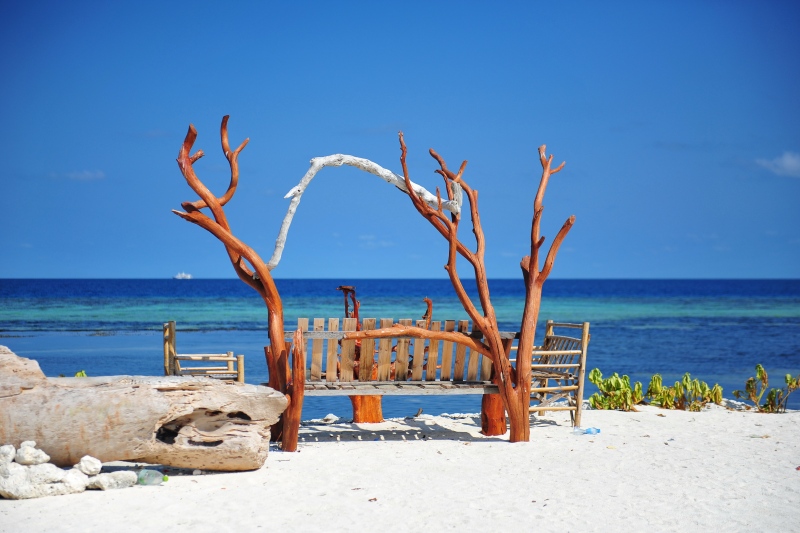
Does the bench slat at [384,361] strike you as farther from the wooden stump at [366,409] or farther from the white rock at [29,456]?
the white rock at [29,456]

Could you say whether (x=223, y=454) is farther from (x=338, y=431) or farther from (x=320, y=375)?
(x=338, y=431)

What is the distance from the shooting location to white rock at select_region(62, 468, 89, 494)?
6.37 meters

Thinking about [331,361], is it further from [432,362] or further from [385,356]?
[432,362]

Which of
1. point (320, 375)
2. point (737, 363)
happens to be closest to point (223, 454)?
point (320, 375)

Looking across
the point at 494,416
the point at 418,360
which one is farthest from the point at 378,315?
the point at 418,360

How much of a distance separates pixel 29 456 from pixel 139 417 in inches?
34.8

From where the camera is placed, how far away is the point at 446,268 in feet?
28.8

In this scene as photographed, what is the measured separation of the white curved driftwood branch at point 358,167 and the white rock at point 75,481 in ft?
9.58

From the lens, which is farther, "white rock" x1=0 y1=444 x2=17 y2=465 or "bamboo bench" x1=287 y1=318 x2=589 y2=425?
"bamboo bench" x1=287 y1=318 x2=589 y2=425

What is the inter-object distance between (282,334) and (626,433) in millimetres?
4385

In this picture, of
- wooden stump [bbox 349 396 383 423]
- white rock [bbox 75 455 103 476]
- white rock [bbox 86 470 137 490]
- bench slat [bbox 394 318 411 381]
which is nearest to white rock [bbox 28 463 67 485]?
white rock [bbox 75 455 103 476]

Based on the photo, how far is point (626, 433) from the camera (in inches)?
377

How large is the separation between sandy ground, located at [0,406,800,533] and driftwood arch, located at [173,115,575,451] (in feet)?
1.61

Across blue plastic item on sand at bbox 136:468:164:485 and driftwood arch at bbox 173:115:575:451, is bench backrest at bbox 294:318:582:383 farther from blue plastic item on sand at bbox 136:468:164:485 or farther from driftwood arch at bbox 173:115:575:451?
blue plastic item on sand at bbox 136:468:164:485
